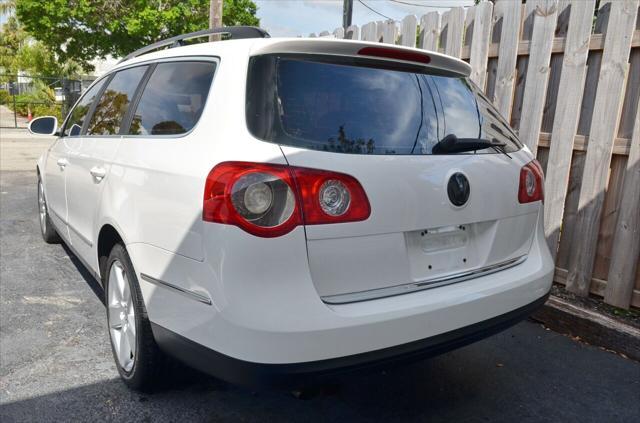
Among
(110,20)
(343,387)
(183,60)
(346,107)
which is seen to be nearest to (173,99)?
(183,60)

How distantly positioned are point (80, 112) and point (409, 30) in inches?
120

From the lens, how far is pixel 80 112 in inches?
159

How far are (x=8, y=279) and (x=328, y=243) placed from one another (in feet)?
11.6

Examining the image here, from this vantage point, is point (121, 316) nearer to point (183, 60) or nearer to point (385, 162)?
point (183, 60)

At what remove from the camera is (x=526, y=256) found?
2623 mm

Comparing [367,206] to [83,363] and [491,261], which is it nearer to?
[491,261]

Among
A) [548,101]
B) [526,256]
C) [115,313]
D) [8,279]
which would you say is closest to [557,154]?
[548,101]

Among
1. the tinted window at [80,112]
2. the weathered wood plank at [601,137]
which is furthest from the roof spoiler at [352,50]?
the tinted window at [80,112]

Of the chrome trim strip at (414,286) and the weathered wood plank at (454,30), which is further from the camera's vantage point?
the weathered wood plank at (454,30)

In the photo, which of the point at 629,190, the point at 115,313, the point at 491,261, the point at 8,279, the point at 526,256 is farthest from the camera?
the point at 8,279

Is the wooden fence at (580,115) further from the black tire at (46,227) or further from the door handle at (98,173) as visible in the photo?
the black tire at (46,227)

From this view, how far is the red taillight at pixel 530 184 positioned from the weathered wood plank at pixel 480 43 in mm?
1917

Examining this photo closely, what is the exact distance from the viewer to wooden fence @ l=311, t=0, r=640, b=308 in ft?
11.8

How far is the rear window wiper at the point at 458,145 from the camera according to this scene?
2.28 metres
